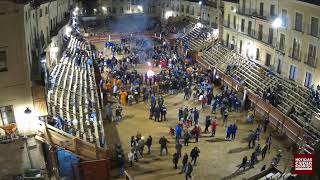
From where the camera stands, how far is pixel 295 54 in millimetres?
36344

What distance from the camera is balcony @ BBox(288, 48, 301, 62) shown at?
117ft

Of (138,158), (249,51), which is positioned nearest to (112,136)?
(138,158)

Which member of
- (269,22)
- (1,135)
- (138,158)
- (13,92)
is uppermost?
(269,22)

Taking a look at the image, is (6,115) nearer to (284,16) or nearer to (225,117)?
(225,117)

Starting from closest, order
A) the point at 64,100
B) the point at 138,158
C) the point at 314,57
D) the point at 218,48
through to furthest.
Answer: the point at 138,158
the point at 64,100
the point at 314,57
the point at 218,48

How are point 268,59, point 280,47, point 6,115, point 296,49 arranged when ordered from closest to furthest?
point 6,115 < point 296,49 < point 280,47 < point 268,59

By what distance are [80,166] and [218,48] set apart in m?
32.3

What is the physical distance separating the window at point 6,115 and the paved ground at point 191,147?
26.3ft

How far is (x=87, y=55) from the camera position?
4606cm

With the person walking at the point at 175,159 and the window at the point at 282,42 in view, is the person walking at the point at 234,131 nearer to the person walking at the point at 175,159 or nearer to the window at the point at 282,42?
the person walking at the point at 175,159

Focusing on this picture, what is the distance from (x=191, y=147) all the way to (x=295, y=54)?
15353 mm

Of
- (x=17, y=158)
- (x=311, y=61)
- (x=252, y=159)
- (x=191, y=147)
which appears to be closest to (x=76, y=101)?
(x=17, y=158)

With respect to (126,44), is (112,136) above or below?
below

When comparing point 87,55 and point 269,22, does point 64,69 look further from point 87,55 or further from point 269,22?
point 269,22
